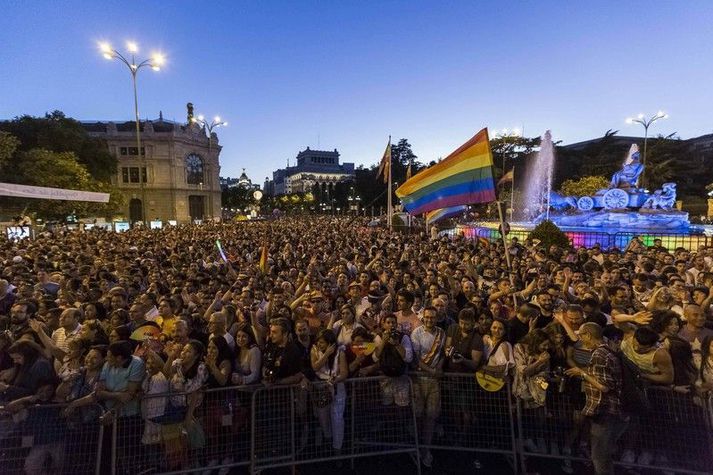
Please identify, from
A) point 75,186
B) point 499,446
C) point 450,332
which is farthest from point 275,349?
point 75,186

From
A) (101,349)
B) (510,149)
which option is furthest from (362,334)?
(510,149)

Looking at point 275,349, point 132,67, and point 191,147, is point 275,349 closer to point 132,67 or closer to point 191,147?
point 132,67

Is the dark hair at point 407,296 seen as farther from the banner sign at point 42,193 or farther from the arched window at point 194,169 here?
the arched window at point 194,169

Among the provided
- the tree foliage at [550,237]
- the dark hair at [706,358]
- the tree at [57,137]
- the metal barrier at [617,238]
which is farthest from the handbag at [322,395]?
the tree at [57,137]

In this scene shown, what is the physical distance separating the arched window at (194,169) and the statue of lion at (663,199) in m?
63.3

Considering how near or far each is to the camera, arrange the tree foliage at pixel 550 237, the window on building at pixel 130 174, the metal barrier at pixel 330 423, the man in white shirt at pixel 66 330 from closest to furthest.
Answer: the metal barrier at pixel 330 423, the man in white shirt at pixel 66 330, the tree foliage at pixel 550 237, the window on building at pixel 130 174

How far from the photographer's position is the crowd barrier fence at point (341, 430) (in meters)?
3.76

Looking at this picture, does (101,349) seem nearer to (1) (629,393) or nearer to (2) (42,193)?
(1) (629,393)

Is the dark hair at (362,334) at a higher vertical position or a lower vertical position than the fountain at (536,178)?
lower

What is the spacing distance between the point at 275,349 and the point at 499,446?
2.62m

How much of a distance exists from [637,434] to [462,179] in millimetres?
4630

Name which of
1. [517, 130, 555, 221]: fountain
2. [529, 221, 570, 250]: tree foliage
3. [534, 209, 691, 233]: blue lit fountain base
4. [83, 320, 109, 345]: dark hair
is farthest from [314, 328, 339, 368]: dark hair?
[517, 130, 555, 221]: fountain

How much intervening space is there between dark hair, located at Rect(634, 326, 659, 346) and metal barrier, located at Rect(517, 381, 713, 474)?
42cm

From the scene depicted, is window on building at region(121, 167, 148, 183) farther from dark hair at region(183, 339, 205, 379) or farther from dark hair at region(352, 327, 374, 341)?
dark hair at region(352, 327, 374, 341)
